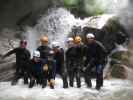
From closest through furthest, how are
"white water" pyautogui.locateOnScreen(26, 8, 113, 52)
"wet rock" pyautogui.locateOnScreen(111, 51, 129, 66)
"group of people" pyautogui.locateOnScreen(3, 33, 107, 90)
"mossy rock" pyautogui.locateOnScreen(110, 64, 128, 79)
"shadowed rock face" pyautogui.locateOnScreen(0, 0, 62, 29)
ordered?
"group of people" pyautogui.locateOnScreen(3, 33, 107, 90) → "mossy rock" pyautogui.locateOnScreen(110, 64, 128, 79) → "wet rock" pyautogui.locateOnScreen(111, 51, 129, 66) → "white water" pyautogui.locateOnScreen(26, 8, 113, 52) → "shadowed rock face" pyautogui.locateOnScreen(0, 0, 62, 29)

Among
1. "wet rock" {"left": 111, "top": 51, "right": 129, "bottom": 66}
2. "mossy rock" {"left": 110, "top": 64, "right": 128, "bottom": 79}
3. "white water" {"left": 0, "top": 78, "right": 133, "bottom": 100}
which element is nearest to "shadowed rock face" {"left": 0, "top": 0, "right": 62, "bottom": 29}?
"wet rock" {"left": 111, "top": 51, "right": 129, "bottom": 66}

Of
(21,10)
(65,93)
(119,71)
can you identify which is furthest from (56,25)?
(65,93)

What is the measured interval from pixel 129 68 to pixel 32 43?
15.1 feet

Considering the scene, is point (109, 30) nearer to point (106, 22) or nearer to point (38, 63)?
point (106, 22)

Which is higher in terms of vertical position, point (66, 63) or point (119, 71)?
point (66, 63)

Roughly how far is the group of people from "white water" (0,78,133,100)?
25 centimetres

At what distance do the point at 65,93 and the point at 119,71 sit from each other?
3.11m

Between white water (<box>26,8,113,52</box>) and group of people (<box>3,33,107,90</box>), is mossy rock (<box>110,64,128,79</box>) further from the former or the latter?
white water (<box>26,8,113,52</box>)

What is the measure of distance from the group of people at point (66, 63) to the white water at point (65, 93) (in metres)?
0.25

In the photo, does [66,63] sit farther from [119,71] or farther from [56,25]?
[56,25]

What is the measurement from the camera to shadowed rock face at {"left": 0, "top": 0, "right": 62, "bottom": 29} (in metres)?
16.4

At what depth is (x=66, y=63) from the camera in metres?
10.5

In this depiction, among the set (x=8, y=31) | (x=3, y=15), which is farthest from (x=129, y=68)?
(x=3, y=15)

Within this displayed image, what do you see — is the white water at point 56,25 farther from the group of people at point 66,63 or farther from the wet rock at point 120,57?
the group of people at point 66,63
